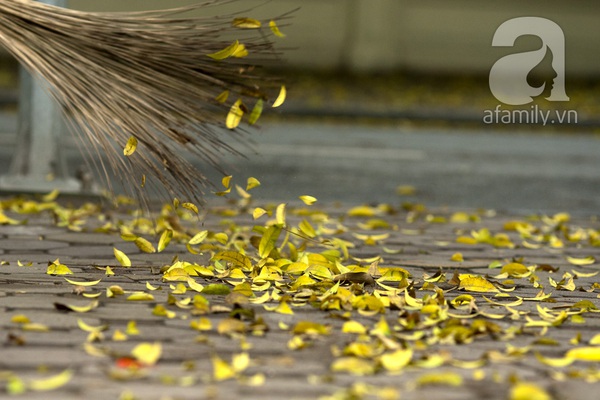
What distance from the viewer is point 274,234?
3.95 metres

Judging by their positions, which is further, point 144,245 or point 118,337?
point 144,245

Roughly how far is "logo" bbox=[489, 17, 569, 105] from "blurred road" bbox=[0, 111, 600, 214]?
10.4 ft

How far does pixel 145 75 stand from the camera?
3.90 meters

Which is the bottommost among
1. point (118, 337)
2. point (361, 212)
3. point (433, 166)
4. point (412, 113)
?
point (118, 337)

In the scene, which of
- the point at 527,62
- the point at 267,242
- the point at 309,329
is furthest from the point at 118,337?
the point at 527,62

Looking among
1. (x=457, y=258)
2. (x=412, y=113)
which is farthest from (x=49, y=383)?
(x=412, y=113)

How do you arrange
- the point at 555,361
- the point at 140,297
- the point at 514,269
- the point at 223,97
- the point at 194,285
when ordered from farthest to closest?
the point at 514,269 < the point at 223,97 < the point at 194,285 < the point at 140,297 < the point at 555,361

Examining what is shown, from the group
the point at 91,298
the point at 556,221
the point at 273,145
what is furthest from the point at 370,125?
the point at 91,298

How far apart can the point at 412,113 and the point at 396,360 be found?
9.64 m

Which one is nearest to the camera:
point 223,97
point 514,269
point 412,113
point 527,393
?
point 527,393

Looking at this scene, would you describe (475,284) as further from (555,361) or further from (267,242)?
(555,361)

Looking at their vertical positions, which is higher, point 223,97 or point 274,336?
point 223,97

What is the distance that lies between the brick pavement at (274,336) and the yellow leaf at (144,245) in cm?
4

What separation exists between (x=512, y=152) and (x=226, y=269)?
6.63m
